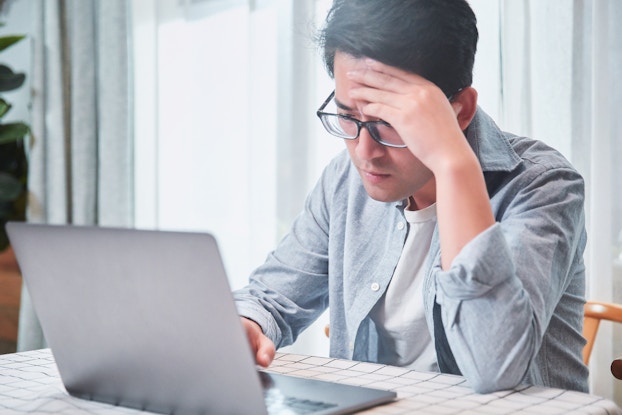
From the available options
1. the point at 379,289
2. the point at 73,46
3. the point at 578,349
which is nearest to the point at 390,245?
the point at 379,289

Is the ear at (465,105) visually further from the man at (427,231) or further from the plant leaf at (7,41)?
the plant leaf at (7,41)

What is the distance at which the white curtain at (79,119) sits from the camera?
307 centimetres

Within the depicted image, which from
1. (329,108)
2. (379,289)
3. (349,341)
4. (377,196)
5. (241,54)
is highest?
(241,54)

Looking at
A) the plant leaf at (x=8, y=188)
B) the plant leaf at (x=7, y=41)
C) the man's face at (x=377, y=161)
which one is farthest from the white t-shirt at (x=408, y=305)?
the plant leaf at (x=7, y=41)

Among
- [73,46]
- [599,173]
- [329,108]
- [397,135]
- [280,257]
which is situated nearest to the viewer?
[397,135]

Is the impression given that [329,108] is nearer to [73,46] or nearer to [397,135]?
[397,135]

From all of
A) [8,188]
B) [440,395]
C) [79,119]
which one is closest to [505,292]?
[440,395]

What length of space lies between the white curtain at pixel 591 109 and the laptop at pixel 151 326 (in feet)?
4.03

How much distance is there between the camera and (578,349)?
1.26 metres

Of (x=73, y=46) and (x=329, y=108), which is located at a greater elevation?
(x=73, y=46)

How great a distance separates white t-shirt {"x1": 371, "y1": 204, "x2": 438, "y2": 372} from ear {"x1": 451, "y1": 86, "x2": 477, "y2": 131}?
0.16 metres

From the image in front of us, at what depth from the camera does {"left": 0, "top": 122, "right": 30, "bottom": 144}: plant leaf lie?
315cm

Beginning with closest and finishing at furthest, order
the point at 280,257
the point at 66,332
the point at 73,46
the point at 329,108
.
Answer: the point at 66,332 < the point at 329,108 < the point at 280,257 < the point at 73,46

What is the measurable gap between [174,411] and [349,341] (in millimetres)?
590
